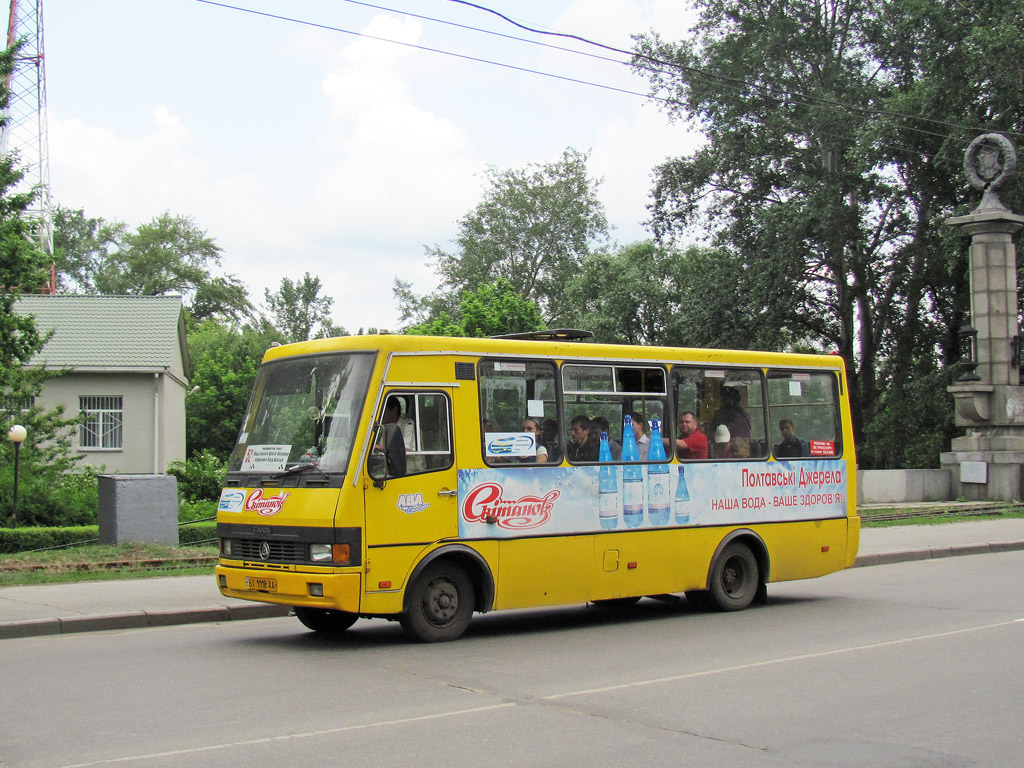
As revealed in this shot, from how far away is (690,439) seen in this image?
1273 cm

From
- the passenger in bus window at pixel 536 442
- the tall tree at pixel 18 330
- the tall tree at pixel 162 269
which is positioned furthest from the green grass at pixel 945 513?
the tall tree at pixel 162 269

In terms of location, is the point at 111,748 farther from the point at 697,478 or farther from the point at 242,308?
the point at 242,308

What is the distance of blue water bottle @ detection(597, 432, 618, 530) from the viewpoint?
11.8 m

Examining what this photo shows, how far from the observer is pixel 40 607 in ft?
40.6

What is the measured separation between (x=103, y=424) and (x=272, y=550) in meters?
28.4

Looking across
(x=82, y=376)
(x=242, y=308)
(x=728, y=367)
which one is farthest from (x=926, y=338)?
(x=242, y=308)

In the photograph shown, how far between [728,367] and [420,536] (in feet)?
15.5

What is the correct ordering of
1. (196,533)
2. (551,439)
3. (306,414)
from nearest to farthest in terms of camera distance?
(306,414) < (551,439) < (196,533)

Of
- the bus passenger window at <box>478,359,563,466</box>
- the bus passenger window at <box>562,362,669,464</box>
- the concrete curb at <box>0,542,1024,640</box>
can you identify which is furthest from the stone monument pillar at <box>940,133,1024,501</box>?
the concrete curb at <box>0,542,1024,640</box>

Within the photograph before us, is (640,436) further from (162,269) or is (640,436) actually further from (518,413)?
(162,269)

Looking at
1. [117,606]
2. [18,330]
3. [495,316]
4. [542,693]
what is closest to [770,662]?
[542,693]

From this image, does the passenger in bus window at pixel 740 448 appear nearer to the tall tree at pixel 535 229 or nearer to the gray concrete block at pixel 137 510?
the gray concrete block at pixel 137 510

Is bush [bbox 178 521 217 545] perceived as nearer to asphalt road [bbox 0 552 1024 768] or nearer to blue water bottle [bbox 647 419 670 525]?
asphalt road [bbox 0 552 1024 768]

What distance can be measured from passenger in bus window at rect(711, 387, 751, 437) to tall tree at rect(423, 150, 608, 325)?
53.5m
